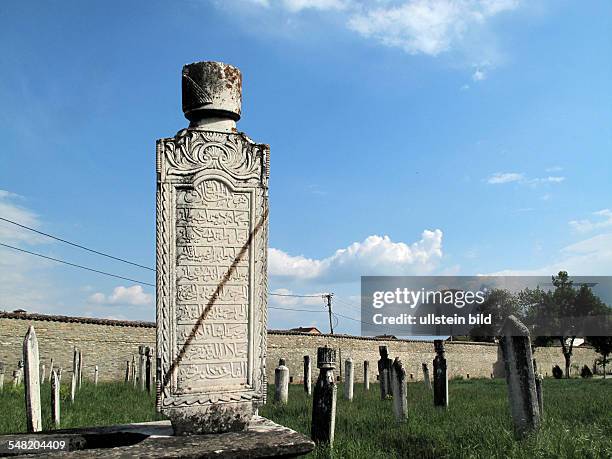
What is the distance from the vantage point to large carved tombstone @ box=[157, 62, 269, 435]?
4859 millimetres

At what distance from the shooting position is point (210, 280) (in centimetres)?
499

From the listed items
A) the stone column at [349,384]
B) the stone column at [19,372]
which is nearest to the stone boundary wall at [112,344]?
the stone column at [19,372]

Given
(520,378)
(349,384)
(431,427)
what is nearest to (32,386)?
(431,427)

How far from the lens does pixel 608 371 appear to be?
5112cm

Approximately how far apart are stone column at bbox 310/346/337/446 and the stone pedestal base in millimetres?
1750

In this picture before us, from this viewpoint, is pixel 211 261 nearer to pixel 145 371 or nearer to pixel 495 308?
pixel 145 371

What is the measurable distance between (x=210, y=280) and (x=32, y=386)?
3.90 metres

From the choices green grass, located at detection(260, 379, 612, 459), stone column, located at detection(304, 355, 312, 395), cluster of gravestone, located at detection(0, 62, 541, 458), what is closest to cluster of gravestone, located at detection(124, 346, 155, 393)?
stone column, located at detection(304, 355, 312, 395)

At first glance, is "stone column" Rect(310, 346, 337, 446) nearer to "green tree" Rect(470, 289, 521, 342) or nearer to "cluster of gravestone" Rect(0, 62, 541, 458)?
"cluster of gravestone" Rect(0, 62, 541, 458)

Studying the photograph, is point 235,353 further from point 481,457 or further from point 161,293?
point 481,457

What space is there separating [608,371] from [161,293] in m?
56.3

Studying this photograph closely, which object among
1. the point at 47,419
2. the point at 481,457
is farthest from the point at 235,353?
the point at 47,419

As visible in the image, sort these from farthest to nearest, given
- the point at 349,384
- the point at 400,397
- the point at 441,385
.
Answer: the point at 349,384 → the point at 441,385 → the point at 400,397

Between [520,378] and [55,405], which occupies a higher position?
[520,378]
